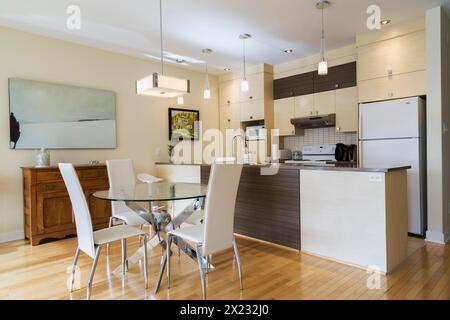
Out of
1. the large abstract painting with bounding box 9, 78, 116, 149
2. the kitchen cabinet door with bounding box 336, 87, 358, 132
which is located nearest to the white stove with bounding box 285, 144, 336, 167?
the kitchen cabinet door with bounding box 336, 87, 358, 132

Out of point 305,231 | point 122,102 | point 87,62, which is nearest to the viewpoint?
point 305,231

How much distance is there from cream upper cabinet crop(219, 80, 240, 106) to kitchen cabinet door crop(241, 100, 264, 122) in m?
0.28

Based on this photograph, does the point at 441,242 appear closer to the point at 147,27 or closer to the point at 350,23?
the point at 350,23

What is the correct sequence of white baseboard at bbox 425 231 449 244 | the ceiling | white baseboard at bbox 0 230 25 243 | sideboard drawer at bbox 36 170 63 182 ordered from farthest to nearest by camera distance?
white baseboard at bbox 0 230 25 243, sideboard drawer at bbox 36 170 63 182, white baseboard at bbox 425 231 449 244, the ceiling

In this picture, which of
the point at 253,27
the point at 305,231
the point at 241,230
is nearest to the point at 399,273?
the point at 305,231

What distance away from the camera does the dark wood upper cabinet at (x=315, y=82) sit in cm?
439

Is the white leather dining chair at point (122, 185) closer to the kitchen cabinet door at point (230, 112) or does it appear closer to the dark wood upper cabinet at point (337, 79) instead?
the kitchen cabinet door at point (230, 112)

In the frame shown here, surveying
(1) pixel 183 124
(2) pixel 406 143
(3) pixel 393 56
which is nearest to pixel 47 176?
(1) pixel 183 124

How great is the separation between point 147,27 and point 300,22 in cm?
185

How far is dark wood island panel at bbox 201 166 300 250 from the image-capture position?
3146 millimetres

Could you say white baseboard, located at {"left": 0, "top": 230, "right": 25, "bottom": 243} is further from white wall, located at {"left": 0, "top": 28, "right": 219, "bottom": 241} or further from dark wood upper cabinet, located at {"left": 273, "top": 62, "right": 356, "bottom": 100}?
dark wood upper cabinet, located at {"left": 273, "top": 62, "right": 356, "bottom": 100}

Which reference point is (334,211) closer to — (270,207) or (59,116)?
(270,207)

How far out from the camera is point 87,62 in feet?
13.8

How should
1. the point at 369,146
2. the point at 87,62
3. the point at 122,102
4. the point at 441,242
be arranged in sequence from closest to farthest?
the point at 441,242
the point at 369,146
the point at 87,62
the point at 122,102
